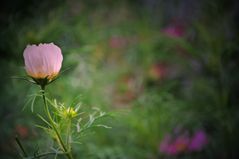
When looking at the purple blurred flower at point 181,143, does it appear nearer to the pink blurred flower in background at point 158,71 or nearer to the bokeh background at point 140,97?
the bokeh background at point 140,97

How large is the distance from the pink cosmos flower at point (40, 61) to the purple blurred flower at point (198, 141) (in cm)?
94

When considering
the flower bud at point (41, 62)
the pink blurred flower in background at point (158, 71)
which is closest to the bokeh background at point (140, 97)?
the pink blurred flower in background at point (158, 71)

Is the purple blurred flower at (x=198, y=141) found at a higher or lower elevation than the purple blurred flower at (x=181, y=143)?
higher

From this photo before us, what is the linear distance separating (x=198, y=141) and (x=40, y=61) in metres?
0.97

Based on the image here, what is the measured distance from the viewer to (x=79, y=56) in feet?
4.33

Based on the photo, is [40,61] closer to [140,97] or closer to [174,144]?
[140,97]

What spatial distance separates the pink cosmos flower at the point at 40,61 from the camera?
55cm

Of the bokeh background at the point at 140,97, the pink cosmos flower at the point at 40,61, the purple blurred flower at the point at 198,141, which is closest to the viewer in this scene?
the pink cosmos flower at the point at 40,61

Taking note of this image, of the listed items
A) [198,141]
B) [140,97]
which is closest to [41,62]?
[140,97]

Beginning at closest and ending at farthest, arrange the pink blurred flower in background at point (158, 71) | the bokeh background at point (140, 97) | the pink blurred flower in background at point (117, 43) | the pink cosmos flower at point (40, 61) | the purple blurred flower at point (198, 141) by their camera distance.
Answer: the pink cosmos flower at point (40, 61)
the bokeh background at point (140, 97)
the purple blurred flower at point (198, 141)
the pink blurred flower in background at point (158, 71)
the pink blurred flower in background at point (117, 43)

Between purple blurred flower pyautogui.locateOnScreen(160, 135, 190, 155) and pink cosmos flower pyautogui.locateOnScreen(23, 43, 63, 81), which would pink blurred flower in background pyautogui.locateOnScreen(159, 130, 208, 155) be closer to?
purple blurred flower pyautogui.locateOnScreen(160, 135, 190, 155)

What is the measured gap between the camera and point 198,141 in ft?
4.45

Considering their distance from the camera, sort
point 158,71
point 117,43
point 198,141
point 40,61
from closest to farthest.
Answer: point 40,61 → point 198,141 → point 158,71 → point 117,43

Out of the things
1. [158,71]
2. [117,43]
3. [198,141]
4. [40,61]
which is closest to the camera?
[40,61]
